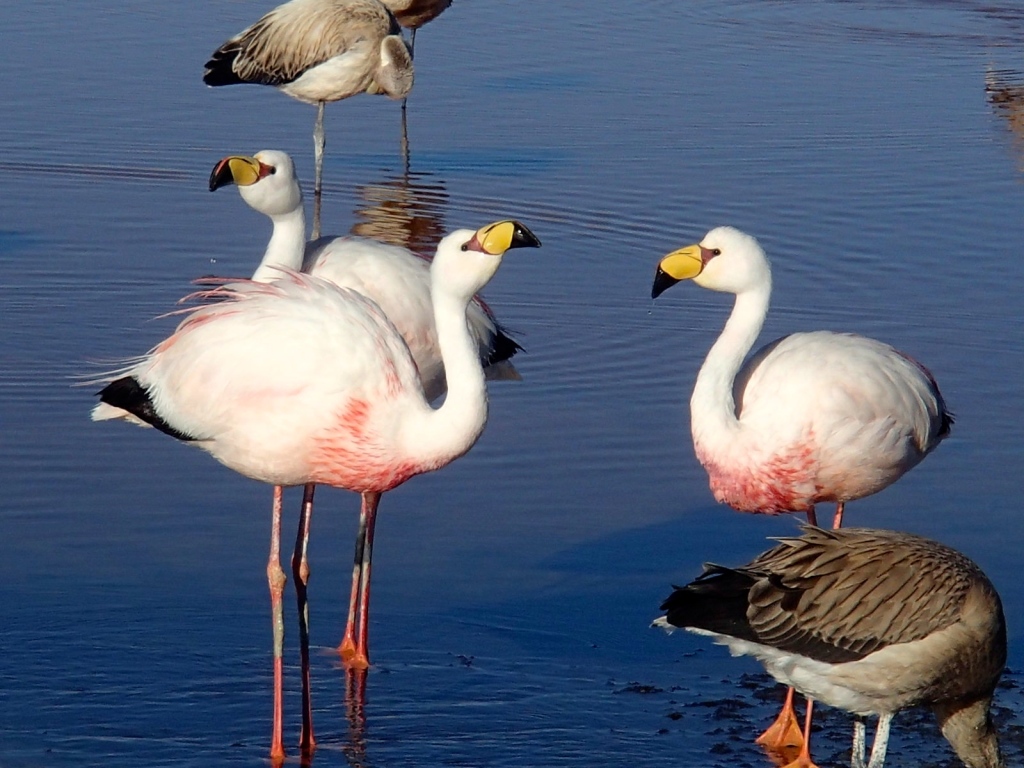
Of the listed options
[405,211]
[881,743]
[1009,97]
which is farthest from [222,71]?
[881,743]

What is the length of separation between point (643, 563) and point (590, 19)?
11733 millimetres

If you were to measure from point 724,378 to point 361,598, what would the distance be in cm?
150

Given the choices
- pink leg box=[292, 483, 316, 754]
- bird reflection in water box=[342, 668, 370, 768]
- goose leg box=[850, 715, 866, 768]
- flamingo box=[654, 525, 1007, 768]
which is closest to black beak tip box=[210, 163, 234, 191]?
pink leg box=[292, 483, 316, 754]

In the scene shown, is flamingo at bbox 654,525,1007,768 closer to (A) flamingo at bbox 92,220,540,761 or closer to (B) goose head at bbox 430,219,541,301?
(A) flamingo at bbox 92,220,540,761

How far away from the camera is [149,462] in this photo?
7617 mm

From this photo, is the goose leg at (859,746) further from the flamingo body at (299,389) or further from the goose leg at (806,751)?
the flamingo body at (299,389)

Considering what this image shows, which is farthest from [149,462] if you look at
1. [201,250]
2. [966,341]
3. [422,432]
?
[966,341]

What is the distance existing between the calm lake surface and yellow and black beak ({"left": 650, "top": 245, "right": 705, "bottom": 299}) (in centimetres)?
112

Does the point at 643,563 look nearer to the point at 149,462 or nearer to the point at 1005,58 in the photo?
the point at 149,462

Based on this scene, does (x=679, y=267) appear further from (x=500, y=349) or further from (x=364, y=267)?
(x=364, y=267)

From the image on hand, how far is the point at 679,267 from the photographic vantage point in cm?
649

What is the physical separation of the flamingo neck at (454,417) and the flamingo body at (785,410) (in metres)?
0.93

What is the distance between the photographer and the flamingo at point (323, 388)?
5.84 m

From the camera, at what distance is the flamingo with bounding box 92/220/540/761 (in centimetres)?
584
